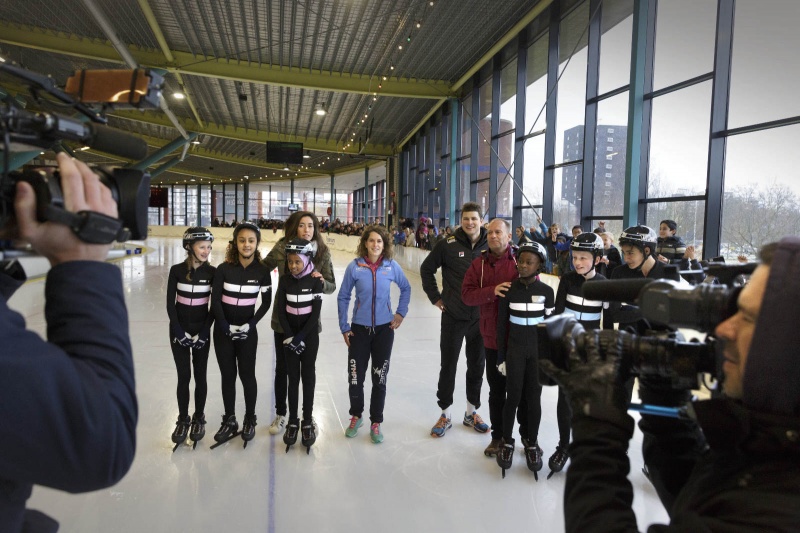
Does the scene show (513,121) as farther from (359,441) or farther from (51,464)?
(51,464)

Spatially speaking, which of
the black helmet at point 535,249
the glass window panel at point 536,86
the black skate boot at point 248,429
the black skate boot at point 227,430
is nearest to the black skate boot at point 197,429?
the black skate boot at point 227,430

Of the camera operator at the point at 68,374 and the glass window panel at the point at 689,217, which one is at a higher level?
the glass window panel at the point at 689,217

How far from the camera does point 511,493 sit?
2.89 metres

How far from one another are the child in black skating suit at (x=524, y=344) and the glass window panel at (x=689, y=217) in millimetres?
4066

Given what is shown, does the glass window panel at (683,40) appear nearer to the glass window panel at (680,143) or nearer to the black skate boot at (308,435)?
the glass window panel at (680,143)

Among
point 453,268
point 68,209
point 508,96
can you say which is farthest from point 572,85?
point 68,209

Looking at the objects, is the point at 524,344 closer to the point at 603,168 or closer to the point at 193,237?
the point at 193,237

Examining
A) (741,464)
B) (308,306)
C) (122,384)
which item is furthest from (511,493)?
(122,384)

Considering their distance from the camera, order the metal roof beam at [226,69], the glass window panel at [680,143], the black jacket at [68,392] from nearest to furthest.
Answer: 1. the black jacket at [68,392]
2. the glass window panel at [680,143]
3. the metal roof beam at [226,69]

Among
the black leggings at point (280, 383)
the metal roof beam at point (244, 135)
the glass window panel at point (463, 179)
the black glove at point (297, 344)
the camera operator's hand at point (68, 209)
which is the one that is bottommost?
the black leggings at point (280, 383)

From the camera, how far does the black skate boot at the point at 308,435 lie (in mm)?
3363

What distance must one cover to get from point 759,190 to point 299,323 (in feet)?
17.8

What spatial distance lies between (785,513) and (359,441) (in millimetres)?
3101

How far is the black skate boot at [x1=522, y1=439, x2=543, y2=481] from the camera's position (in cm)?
310
